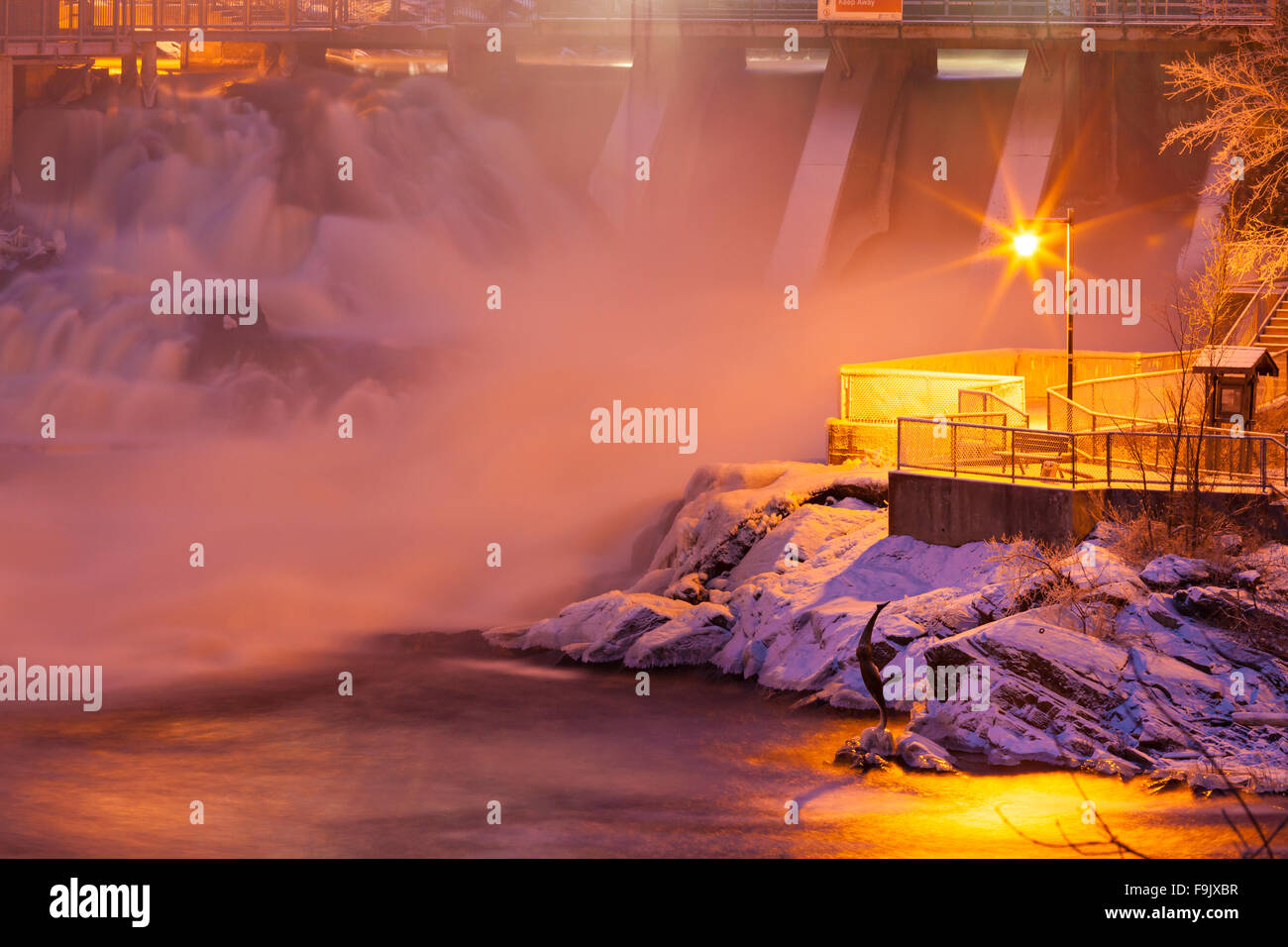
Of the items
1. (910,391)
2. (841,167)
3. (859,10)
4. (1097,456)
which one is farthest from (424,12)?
(1097,456)

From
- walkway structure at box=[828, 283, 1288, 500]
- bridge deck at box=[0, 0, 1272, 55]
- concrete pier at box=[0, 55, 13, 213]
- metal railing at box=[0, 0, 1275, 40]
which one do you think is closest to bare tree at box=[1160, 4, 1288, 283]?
walkway structure at box=[828, 283, 1288, 500]

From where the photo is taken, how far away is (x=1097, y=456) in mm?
24328

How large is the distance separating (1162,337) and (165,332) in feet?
91.9

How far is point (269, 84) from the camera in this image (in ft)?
161

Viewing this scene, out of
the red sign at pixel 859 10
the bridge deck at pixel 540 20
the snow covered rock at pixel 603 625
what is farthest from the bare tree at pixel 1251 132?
the snow covered rock at pixel 603 625

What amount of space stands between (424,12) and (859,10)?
13.5 m

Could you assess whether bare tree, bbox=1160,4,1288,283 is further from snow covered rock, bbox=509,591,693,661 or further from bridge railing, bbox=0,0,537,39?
bridge railing, bbox=0,0,537,39

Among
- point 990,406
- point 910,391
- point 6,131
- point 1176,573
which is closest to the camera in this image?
point 1176,573

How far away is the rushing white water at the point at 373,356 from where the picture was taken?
34000 mm

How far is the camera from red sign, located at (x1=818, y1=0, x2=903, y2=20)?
44.6m

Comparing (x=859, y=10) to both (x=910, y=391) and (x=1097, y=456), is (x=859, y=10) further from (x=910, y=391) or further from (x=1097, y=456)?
(x=1097, y=456)

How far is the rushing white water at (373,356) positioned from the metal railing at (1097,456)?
8.63 meters

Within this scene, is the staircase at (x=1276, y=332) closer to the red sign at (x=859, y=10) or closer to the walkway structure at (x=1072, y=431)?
the walkway structure at (x=1072, y=431)

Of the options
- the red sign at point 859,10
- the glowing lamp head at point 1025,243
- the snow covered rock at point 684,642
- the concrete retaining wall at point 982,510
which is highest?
the red sign at point 859,10
